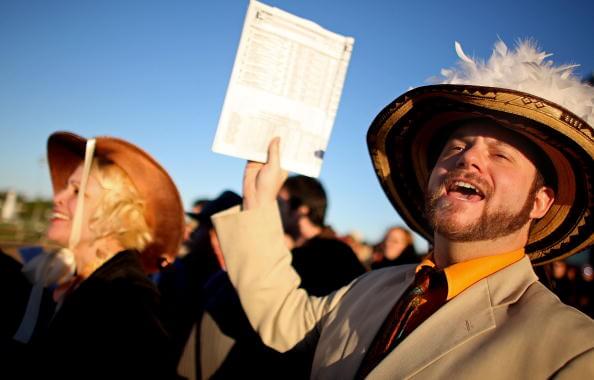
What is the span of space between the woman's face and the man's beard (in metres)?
1.99

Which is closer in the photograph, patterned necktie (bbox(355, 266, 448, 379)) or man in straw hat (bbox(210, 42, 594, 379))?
man in straw hat (bbox(210, 42, 594, 379))

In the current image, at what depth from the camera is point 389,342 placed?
1.44 metres

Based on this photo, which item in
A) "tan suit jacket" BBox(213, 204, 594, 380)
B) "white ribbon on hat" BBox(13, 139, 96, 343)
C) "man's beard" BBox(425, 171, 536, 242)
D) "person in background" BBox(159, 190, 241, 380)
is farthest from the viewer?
"person in background" BBox(159, 190, 241, 380)

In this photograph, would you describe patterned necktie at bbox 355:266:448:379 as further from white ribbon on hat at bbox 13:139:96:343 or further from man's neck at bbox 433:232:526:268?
white ribbon on hat at bbox 13:139:96:343

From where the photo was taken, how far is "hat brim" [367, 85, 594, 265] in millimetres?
1423

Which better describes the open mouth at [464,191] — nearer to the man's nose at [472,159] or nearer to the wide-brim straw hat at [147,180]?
the man's nose at [472,159]

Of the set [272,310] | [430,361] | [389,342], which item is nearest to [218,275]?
[272,310]

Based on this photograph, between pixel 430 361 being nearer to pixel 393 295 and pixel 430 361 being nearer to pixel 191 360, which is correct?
pixel 393 295

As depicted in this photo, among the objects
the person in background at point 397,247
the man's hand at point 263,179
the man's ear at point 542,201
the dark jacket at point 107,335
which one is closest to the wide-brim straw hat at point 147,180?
the dark jacket at point 107,335

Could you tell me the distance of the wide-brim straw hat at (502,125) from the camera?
1.42 meters

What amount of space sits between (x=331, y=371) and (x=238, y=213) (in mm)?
733

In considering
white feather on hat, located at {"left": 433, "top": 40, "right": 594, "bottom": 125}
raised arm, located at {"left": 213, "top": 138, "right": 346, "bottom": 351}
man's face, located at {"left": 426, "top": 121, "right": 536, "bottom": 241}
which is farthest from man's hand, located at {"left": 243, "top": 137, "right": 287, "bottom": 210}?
white feather on hat, located at {"left": 433, "top": 40, "right": 594, "bottom": 125}

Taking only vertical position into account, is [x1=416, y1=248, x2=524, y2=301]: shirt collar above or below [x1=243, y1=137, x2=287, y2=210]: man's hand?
below

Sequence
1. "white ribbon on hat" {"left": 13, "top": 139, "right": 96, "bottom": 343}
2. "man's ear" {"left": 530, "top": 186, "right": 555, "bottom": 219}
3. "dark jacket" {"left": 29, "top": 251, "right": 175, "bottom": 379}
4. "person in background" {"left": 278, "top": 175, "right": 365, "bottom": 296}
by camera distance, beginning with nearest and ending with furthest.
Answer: "man's ear" {"left": 530, "top": 186, "right": 555, "bottom": 219}
"dark jacket" {"left": 29, "top": 251, "right": 175, "bottom": 379}
"white ribbon on hat" {"left": 13, "top": 139, "right": 96, "bottom": 343}
"person in background" {"left": 278, "top": 175, "right": 365, "bottom": 296}
